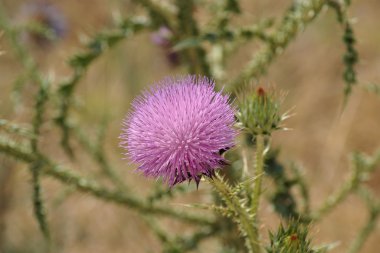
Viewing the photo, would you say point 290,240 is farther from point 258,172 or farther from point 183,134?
point 183,134

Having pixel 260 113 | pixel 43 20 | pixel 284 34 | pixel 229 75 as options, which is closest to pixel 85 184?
pixel 284 34

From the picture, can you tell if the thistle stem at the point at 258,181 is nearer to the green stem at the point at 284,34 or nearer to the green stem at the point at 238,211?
the green stem at the point at 238,211

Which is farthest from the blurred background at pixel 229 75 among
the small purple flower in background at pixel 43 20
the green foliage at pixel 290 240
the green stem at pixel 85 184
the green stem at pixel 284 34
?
the green foliage at pixel 290 240

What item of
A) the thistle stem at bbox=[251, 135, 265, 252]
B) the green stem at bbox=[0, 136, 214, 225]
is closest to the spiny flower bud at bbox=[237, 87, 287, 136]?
the thistle stem at bbox=[251, 135, 265, 252]

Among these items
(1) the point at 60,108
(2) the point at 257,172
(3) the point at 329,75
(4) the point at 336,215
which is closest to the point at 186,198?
(4) the point at 336,215

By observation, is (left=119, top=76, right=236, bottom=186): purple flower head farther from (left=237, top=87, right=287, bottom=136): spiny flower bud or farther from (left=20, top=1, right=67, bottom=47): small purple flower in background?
(left=20, top=1, right=67, bottom=47): small purple flower in background

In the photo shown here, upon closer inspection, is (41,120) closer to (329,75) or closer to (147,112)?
(147,112)
